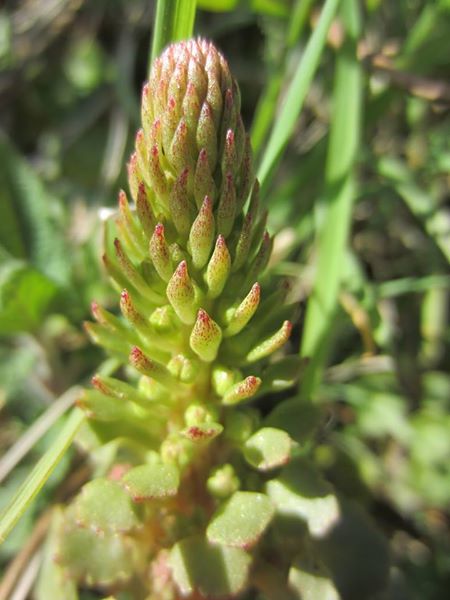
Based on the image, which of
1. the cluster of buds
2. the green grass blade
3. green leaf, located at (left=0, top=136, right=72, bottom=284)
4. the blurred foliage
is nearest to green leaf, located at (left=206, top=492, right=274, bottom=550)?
the cluster of buds

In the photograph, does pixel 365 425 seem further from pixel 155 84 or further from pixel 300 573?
pixel 155 84

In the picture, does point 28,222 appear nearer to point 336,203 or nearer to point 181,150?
point 336,203

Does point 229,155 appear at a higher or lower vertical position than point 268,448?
higher

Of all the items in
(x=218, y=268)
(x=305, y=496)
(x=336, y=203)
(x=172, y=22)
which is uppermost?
(x=172, y=22)

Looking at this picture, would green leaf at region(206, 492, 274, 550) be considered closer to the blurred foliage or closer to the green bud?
the green bud

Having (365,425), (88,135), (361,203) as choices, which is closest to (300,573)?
(365,425)

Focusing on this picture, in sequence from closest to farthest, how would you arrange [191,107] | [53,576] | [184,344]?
[191,107]
[184,344]
[53,576]

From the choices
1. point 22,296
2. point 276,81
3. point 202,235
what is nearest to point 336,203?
point 276,81
